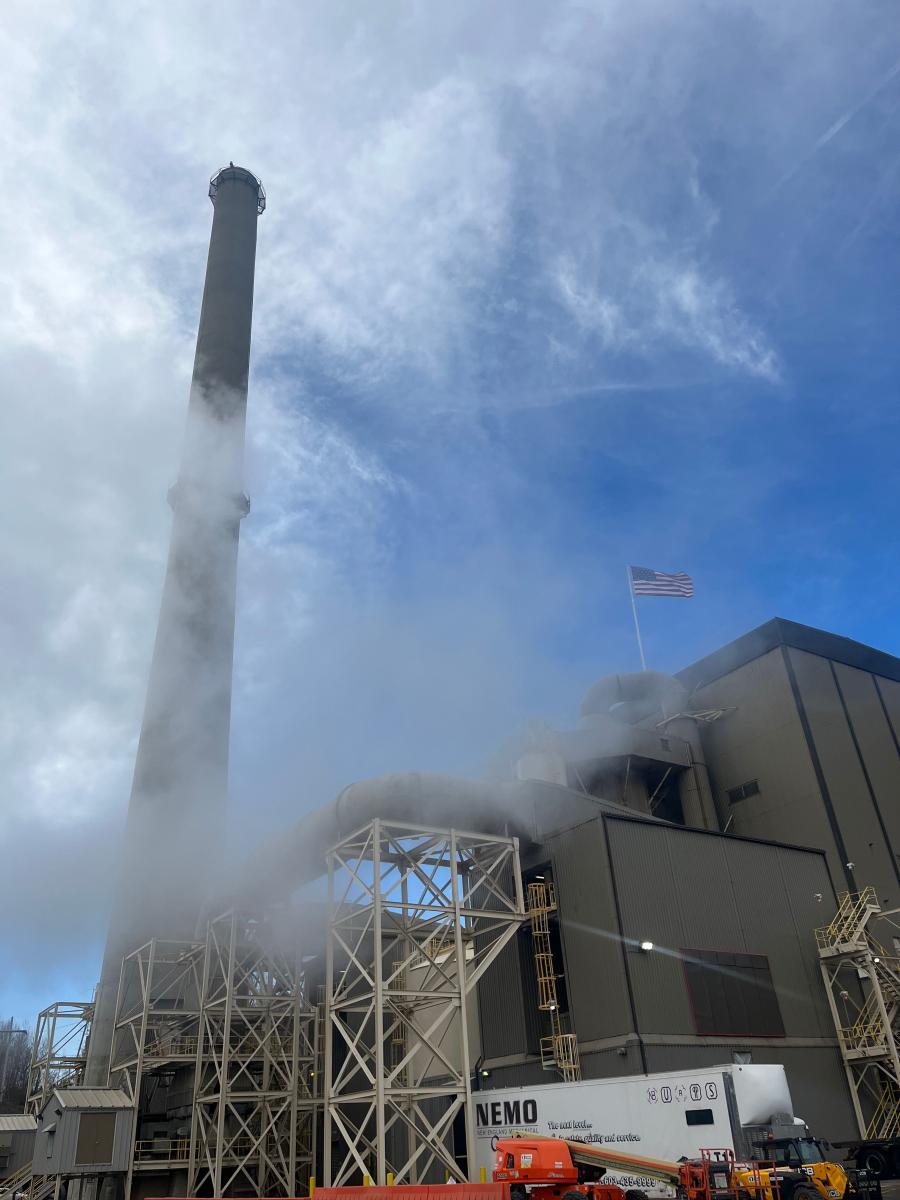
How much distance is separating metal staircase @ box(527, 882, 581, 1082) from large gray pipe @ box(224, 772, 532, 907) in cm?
199

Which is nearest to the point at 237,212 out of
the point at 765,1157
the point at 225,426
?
the point at 225,426

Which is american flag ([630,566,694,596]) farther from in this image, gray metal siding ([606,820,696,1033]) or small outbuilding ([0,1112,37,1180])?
small outbuilding ([0,1112,37,1180])

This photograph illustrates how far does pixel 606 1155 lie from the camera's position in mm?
17016

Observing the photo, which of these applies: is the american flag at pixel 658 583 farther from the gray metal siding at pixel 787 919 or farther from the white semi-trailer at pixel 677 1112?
the white semi-trailer at pixel 677 1112

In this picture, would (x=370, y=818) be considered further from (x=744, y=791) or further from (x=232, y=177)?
(x=232, y=177)

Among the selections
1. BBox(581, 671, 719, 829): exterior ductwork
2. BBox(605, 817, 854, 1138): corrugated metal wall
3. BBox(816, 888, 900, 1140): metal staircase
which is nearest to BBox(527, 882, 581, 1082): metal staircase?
BBox(605, 817, 854, 1138): corrugated metal wall

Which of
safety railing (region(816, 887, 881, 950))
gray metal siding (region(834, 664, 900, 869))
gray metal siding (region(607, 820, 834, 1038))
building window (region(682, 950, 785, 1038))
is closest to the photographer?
gray metal siding (region(607, 820, 834, 1038))

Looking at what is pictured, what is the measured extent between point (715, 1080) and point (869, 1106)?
39.9 feet

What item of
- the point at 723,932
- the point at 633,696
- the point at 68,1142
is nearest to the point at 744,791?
the point at 633,696

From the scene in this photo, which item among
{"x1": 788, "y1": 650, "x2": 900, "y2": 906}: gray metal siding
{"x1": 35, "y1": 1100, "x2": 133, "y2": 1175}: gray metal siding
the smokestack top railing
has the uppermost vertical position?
the smokestack top railing

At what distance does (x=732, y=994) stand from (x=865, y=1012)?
5704mm

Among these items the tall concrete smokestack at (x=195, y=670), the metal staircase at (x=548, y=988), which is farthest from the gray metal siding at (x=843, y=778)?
the tall concrete smokestack at (x=195, y=670)

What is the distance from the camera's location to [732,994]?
25016 millimetres

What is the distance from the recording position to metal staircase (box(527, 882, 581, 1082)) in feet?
77.8
